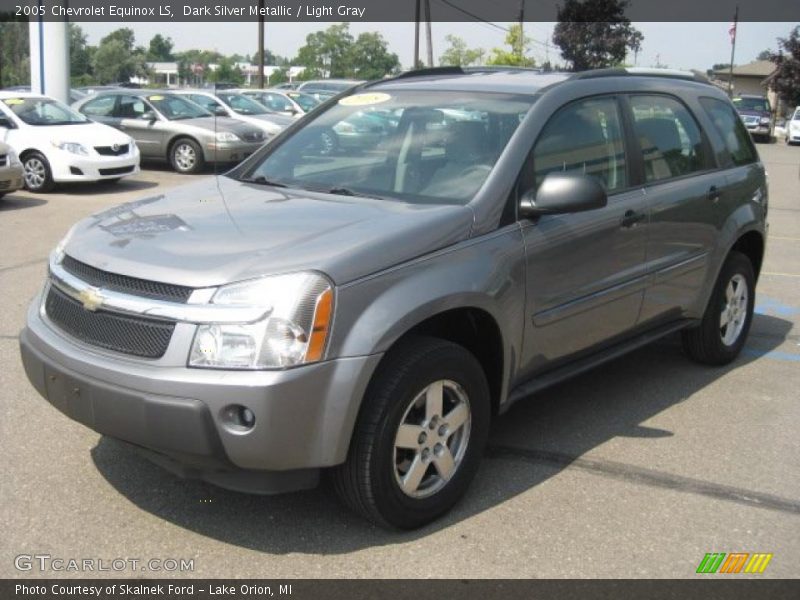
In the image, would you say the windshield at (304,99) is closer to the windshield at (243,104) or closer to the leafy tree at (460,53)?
the windshield at (243,104)

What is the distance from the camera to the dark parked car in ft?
123

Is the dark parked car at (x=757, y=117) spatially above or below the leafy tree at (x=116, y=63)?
below

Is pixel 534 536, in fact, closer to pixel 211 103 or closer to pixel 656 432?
pixel 656 432

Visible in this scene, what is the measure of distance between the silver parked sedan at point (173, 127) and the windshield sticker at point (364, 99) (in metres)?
12.1

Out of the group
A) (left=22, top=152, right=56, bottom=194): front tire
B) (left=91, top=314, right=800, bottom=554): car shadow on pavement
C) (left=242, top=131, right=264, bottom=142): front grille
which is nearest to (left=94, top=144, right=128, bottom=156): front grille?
(left=22, top=152, right=56, bottom=194): front tire

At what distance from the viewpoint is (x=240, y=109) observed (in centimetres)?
2039

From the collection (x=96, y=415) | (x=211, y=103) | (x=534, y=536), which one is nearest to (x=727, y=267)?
(x=534, y=536)

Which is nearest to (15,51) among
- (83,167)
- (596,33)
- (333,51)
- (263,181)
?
(333,51)

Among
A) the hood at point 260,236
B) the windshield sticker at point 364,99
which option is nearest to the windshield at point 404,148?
the windshield sticker at point 364,99

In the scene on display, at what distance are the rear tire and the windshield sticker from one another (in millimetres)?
2416

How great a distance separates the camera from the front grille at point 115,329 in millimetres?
3145

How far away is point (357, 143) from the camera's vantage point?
4.41 meters

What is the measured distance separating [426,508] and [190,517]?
3.11 feet

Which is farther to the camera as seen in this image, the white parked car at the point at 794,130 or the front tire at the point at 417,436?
the white parked car at the point at 794,130
